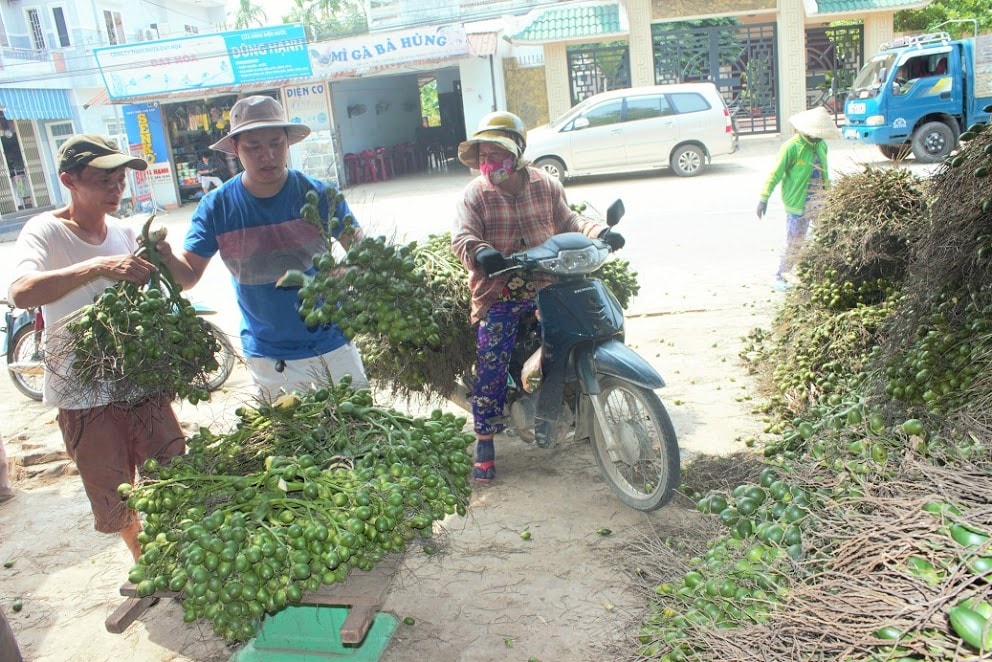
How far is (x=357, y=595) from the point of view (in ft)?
8.25

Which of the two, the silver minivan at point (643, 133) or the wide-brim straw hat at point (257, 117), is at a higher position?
the wide-brim straw hat at point (257, 117)

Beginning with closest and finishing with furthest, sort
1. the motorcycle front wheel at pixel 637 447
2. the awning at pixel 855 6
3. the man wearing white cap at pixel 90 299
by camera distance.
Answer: the man wearing white cap at pixel 90 299 → the motorcycle front wheel at pixel 637 447 → the awning at pixel 855 6

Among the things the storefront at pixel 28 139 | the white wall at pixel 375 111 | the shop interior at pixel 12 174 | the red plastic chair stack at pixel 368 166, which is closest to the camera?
the red plastic chair stack at pixel 368 166

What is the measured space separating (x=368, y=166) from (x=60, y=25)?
16082mm

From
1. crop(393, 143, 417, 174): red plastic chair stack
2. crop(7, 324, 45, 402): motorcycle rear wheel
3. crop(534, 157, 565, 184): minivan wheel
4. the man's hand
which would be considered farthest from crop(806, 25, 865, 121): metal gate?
the man's hand

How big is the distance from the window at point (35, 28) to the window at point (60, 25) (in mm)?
631

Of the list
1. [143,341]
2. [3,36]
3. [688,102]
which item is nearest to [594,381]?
[143,341]

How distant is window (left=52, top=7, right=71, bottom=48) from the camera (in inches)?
1208

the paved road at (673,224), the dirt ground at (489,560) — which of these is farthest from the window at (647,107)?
the dirt ground at (489,560)

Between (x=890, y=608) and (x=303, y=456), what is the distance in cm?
170

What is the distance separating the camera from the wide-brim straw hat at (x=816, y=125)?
22.4 ft

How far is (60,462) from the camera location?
566 cm

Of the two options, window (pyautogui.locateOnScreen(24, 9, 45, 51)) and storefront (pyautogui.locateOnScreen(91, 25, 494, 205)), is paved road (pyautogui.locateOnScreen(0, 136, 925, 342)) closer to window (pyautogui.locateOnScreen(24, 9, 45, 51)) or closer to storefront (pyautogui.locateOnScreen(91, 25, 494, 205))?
storefront (pyautogui.locateOnScreen(91, 25, 494, 205))

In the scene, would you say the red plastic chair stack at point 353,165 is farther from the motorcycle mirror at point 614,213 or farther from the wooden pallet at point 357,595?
the wooden pallet at point 357,595
